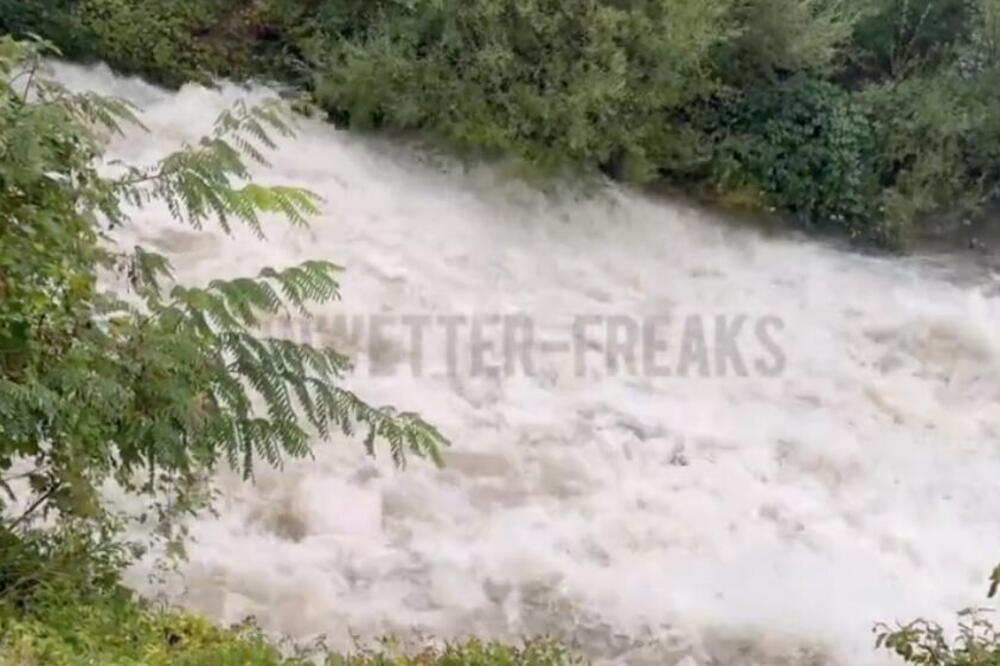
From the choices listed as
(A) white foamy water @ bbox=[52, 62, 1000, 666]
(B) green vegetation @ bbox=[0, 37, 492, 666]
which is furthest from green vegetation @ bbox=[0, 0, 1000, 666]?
(A) white foamy water @ bbox=[52, 62, 1000, 666]

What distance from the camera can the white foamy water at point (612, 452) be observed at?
536 centimetres

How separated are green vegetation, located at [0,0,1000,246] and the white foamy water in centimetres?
38

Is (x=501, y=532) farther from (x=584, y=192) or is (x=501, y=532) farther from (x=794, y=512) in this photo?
(x=584, y=192)

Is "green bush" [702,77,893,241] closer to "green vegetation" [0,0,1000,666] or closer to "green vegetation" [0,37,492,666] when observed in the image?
"green vegetation" [0,0,1000,666]

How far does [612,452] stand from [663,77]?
11.0 ft

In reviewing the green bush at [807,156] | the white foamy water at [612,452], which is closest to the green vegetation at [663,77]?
the green bush at [807,156]

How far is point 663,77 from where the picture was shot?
8648 millimetres

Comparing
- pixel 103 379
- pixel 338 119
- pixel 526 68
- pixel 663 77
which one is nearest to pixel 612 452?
pixel 526 68

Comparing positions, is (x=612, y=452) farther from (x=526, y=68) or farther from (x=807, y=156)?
(x=807, y=156)

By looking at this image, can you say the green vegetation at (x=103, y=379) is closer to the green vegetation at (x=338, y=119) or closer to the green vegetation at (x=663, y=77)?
the green vegetation at (x=338, y=119)

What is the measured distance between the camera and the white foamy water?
5.36 metres

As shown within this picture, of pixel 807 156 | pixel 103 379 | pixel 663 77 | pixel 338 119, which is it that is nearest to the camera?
pixel 103 379

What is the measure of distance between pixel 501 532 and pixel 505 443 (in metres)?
0.70

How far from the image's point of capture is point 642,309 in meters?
7.95
